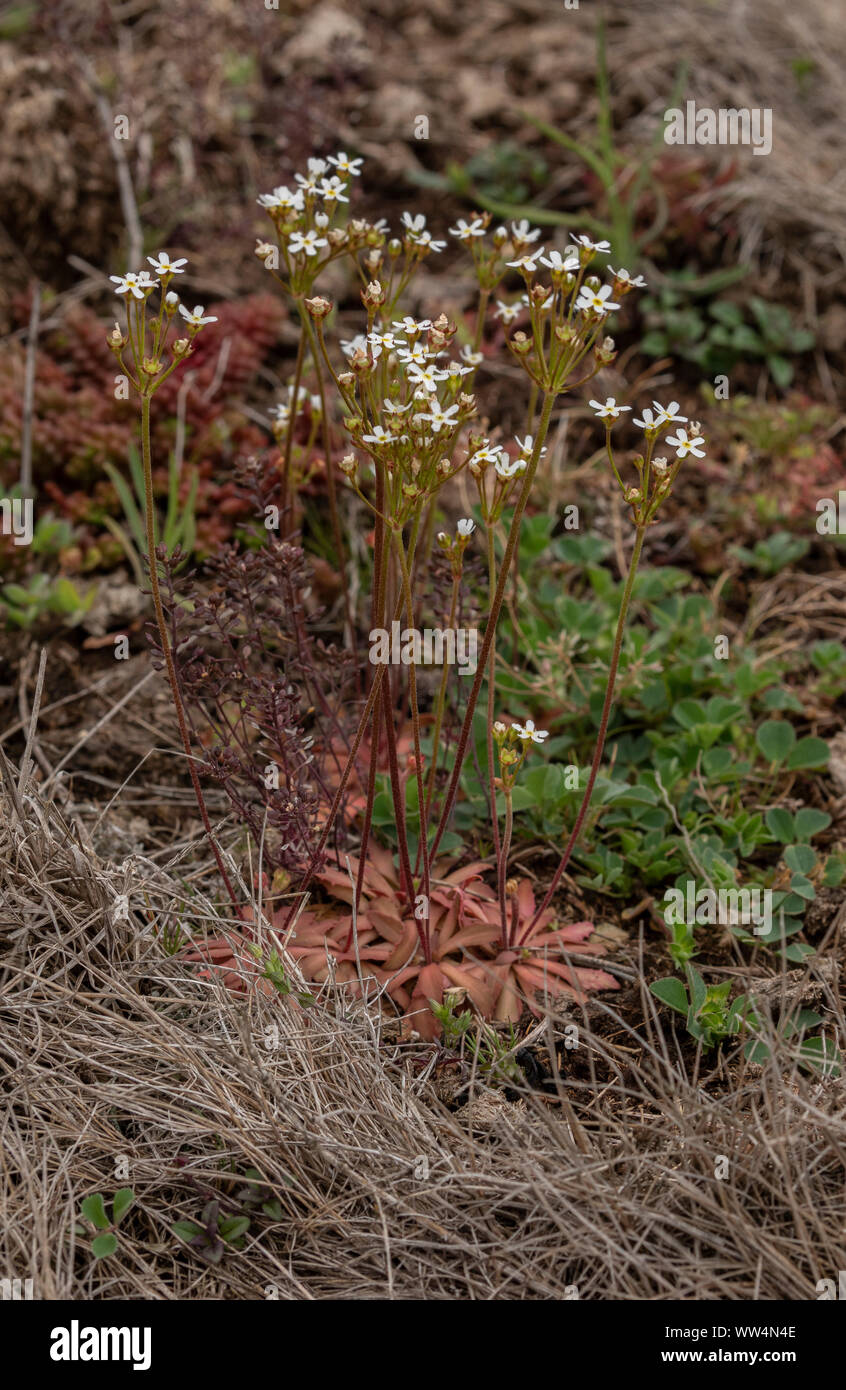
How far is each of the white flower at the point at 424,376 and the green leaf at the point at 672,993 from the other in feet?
4.79

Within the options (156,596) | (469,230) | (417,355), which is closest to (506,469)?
(417,355)

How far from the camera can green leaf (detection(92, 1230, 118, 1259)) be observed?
2225 millimetres

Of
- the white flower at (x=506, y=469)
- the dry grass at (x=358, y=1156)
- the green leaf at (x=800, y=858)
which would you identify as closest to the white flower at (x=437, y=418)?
the white flower at (x=506, y=469)

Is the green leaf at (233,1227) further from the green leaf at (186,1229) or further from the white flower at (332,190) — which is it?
the white flower at (332,190)

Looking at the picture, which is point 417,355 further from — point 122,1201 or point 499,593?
point 122,1201

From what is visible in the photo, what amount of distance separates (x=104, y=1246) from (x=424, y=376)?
6.06ft

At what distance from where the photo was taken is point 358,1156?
2396mm

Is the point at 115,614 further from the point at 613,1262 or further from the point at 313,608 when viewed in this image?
the point at 613,1262

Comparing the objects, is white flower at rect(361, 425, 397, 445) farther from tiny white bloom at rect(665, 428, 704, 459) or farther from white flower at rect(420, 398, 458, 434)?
tiny white bloom at rect(665, 428, 704, 459)

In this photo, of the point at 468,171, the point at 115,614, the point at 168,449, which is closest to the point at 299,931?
Result: the point at 115,614

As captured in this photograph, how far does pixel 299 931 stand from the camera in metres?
2.89

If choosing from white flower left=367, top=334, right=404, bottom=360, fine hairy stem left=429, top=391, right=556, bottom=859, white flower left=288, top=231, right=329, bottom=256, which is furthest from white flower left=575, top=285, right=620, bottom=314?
white flower left=288, top=231, right=329, bottom=256

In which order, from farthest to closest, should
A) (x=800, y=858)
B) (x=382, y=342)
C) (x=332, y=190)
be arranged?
(x=800, y=858), (x=332, y=190), (x=382, y=342)
